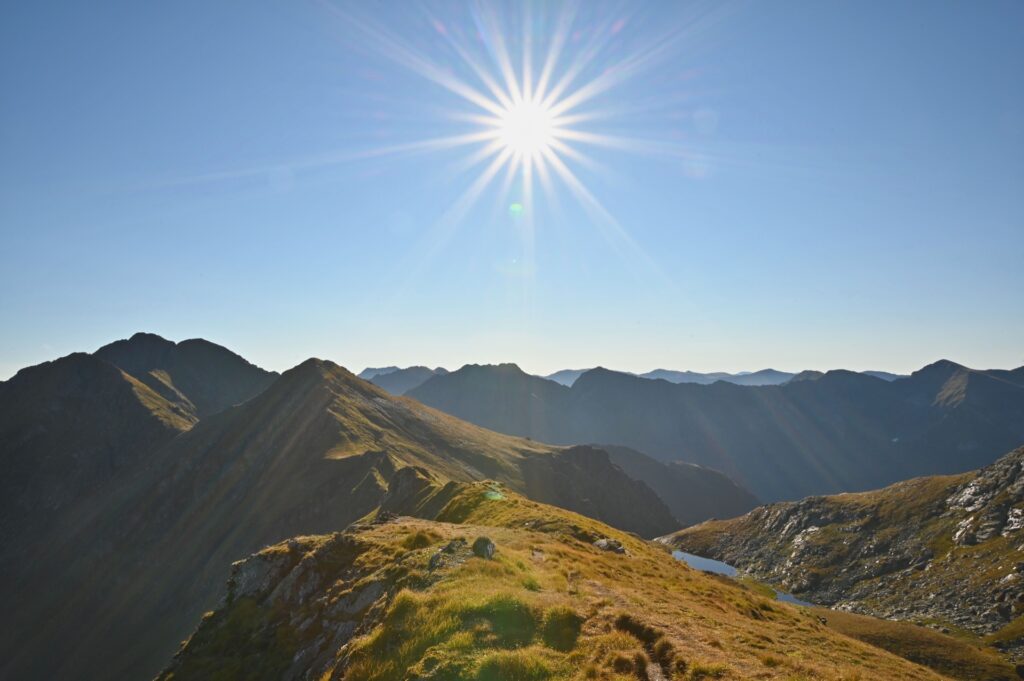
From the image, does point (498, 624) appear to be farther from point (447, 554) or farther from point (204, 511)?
point (204, 511)

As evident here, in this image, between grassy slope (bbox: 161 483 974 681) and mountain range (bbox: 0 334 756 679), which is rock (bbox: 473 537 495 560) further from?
mountain range (bbox: 0 334 756 679)

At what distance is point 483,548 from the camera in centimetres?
2438

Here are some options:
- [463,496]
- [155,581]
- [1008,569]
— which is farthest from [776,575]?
[155,581]

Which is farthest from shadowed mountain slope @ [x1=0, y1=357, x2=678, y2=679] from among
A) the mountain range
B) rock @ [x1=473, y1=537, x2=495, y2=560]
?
rock @ [x1=473, y1=537, x2=495, y2=560]

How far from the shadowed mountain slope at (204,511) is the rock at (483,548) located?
83899 mm

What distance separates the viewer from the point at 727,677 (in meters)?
14.4

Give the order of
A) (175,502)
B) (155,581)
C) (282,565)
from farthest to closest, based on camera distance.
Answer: (175,502) < (155,581) < (282,565)

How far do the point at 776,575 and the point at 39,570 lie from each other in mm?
234071

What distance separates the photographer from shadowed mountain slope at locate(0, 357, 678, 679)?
125750mm

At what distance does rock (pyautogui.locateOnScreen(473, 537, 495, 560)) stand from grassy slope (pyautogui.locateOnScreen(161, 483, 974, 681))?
1.95 feet

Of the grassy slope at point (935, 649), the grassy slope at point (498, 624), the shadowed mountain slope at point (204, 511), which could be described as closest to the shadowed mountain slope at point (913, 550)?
the grassy slope at point (935, 649)

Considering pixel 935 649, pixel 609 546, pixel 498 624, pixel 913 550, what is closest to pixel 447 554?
pixel 498 624

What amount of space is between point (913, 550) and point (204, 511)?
184 m

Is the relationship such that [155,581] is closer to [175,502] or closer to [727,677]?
[175,502]
